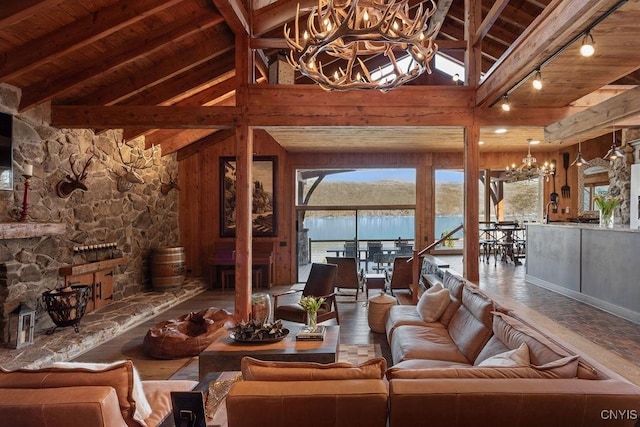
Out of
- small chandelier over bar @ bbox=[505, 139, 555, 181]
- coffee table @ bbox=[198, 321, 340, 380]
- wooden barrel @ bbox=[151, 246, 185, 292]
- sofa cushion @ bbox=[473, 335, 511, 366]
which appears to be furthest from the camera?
small chandelier over bar @ bbox=[505, 139, 555, 181]

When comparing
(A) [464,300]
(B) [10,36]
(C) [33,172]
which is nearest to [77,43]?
(B) [10,36]

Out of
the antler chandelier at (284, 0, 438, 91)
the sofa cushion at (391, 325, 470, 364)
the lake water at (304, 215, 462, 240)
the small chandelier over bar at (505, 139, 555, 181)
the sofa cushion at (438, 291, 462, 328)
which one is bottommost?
the sofa cushion at (391, 325, 470, 364)

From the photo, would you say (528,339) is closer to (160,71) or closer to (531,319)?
(531,319)

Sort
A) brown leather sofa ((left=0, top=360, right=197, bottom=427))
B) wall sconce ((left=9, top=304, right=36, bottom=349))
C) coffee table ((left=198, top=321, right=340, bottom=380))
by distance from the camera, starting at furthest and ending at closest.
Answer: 1. wall sconce ((left=9, top=304, right=36, bottom=349))
2. coffee table ((left=198, top=321, right=340, bottom=380))
3. brown leather sofa ((left=0, top=360, right=197, bottom=427))

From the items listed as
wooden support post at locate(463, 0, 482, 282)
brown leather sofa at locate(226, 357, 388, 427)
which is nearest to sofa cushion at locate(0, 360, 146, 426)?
brown leather sofa at locate(226, 357, 388, 427)

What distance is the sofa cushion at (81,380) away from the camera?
1.75 m

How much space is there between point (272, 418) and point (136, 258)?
20.5 ft

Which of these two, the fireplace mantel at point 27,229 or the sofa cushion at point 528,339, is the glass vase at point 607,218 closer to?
the sofa cushion at point 528,339

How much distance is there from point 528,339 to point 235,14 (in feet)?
14.9

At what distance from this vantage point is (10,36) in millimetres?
3832

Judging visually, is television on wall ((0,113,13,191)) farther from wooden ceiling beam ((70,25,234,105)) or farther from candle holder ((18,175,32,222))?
wooden ceiling beam ((70,25,234,105))

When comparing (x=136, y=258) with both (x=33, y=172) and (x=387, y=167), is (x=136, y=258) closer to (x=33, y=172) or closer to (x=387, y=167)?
(x=33, y=172)

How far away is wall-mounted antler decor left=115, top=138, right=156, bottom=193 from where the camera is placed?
6.41 metres
